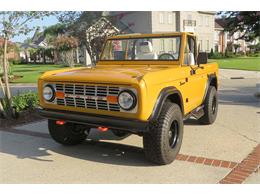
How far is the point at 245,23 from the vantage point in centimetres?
986

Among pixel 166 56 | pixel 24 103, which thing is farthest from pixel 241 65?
pixel 166 56

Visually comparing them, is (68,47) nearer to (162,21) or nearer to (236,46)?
(162,21)

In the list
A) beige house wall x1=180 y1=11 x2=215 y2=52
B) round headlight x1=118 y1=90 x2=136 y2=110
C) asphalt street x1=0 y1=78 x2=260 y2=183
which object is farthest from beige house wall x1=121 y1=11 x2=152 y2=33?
round headlight x1=118 y1=90 x2=136 y2=110

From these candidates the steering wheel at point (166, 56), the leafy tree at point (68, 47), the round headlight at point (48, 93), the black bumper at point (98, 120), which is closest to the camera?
the black bumper at point (98, 120)

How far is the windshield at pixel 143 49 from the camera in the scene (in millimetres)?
6039

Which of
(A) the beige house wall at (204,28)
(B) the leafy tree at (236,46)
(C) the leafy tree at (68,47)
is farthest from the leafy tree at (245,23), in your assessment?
(B) the leafy tree at (236,46)

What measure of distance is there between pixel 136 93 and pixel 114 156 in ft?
4.42

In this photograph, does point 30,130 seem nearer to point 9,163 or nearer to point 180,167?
point 9,163

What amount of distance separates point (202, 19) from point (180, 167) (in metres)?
44.3

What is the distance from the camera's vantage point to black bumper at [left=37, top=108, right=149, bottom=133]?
440 cm

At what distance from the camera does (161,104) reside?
4.64m

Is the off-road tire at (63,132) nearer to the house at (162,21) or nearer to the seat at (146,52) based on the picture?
the seat at (146,52)

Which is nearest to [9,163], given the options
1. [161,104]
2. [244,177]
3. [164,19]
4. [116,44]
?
[161,104]

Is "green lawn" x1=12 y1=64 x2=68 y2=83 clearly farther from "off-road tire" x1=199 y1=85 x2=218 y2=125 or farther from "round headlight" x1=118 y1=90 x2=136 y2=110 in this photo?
"round headlight" x1=118 y1=90 x2=136 y2=110
